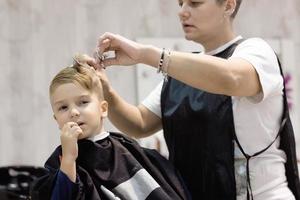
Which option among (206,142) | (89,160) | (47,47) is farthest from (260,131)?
(47,47)

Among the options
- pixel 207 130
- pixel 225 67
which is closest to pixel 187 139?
pixel 207 130

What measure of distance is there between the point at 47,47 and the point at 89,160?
172 cm

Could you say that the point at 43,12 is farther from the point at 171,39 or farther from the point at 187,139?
the point at 187,139

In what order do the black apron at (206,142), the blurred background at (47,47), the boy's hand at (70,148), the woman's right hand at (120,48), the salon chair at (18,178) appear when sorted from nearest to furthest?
A: the boy's hand at (70,148) < the woman's right hand at (120,48) < the black apron at (206,142) < the salon chair at (18,178) < the blurred background at (47,47)

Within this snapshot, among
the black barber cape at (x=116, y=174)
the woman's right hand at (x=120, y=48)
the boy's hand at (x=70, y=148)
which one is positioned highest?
the woman's right hand at (x=120, y=48)

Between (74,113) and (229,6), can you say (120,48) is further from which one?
(229,6)

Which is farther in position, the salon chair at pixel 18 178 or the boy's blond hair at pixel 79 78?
the salon chair at pixel 18 178

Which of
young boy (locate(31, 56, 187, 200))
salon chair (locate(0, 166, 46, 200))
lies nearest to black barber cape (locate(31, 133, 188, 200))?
young boy (locate(31, 56, 187, 200))

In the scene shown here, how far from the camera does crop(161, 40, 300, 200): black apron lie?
139 centimetres

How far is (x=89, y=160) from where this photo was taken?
1262 mm

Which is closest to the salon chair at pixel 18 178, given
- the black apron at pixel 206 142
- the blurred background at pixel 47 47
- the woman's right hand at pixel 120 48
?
the blurred background at pixel 47 47

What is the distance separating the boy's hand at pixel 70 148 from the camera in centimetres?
115

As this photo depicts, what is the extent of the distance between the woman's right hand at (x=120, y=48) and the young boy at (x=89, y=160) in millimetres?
69

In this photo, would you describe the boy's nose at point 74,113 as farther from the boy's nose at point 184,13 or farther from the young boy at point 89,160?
the boy's nose at point 184,13
